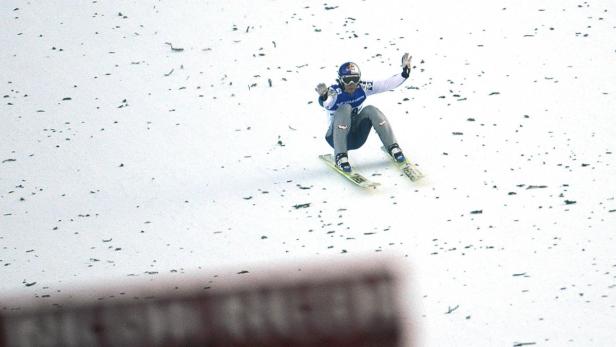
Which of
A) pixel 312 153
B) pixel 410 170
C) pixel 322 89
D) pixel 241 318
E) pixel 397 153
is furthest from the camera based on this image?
pixel 312 153

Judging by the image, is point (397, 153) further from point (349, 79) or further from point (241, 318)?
point (241, 318)

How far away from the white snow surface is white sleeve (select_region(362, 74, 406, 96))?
2.90 feet

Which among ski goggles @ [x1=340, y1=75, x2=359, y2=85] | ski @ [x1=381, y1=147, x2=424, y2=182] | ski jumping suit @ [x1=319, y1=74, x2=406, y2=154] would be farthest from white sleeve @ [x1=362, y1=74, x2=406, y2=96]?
ski @ [x1=381, y1=147, x2=424, y2=182]

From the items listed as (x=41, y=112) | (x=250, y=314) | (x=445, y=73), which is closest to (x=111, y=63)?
(x=41, y=112)

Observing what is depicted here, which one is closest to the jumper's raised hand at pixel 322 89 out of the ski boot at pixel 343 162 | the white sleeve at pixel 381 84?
the white sleeve at pixel 381 84

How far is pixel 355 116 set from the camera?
10.5 metres

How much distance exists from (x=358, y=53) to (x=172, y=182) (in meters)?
4.36

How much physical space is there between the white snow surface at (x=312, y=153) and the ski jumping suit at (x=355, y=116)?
41 cm

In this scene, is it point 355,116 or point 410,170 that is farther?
point 355,116

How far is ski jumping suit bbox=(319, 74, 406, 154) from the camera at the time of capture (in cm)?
1032

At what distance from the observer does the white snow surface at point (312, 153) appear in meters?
8.06

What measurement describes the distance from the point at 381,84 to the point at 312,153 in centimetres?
133

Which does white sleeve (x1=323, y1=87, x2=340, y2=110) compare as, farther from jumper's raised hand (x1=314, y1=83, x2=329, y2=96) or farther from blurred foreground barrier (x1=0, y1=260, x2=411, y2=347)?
blurred foreground barrier (x1=0, y1=260, x2=411, y2=347)

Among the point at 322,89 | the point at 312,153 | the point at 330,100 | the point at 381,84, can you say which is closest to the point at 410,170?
the point at 381,84
